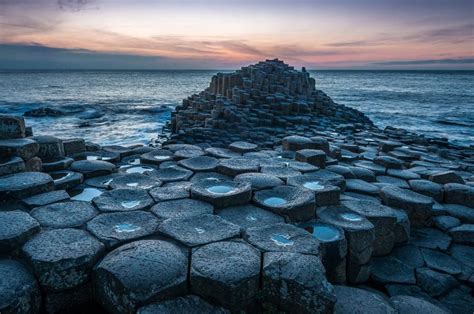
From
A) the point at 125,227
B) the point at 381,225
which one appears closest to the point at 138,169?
the point at 125,227

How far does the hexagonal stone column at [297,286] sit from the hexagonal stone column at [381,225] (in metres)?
1.47

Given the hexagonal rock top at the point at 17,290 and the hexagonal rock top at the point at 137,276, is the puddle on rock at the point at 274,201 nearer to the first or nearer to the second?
the hexagonal rock top at the point at 137,276

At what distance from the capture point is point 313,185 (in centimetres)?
424

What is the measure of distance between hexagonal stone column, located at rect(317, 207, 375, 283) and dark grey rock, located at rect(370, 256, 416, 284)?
0.50 feet

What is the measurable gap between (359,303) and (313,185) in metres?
1.78

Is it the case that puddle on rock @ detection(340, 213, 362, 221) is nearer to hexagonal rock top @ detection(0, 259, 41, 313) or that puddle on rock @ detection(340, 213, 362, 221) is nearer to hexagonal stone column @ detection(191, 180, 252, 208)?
hexagonal stone column @ detection(191, 180, 252, 208)

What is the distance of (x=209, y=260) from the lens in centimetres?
257

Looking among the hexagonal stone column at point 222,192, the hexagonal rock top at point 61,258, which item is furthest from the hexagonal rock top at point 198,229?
the hexagonal rock top at point 61,258

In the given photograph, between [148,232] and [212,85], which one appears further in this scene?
[212,85]

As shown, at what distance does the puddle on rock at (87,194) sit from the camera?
3.86m

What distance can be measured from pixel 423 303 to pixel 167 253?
2249 millimetres

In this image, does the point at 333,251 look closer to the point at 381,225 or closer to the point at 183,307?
the point at 381,225

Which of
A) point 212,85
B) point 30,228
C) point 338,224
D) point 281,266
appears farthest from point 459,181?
point 212,85

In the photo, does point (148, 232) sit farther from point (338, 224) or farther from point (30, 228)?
point (338, 224)
